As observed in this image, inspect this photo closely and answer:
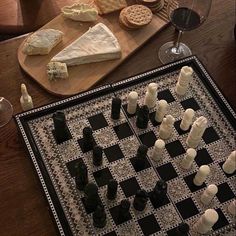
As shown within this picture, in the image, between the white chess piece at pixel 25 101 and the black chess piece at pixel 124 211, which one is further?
the white chess piece at pixel 25 101

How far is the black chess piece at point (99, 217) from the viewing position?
46.5 inches

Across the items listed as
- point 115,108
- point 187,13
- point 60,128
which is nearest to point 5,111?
point 60,128

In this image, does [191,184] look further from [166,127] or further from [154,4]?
[154,4]

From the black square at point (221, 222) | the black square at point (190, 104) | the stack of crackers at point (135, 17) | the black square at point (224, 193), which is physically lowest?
the black square at point (221, 222)

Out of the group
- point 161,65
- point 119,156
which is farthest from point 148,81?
point 119,156

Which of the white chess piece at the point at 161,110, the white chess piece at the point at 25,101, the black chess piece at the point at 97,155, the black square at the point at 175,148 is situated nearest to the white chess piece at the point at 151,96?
the white chess piece at the point at 161,110

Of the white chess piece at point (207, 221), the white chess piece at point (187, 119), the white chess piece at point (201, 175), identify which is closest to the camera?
the white chess piece at point (207, 221)

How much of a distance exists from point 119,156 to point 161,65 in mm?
363

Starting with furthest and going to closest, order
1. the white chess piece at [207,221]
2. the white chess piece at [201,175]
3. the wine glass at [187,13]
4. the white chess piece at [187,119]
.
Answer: the wine glass at [187,13] → the white chess piece at [187,119] → the white chess piece at [201,175] → the white chess piece at [207,221]

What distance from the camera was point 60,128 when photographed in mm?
1335

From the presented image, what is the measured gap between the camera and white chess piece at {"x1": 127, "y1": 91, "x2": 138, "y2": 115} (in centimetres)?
138

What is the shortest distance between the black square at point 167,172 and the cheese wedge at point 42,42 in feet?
1.85

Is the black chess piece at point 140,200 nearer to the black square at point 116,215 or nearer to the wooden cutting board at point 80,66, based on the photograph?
the black square at point 116,215

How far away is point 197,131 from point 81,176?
357 mm
